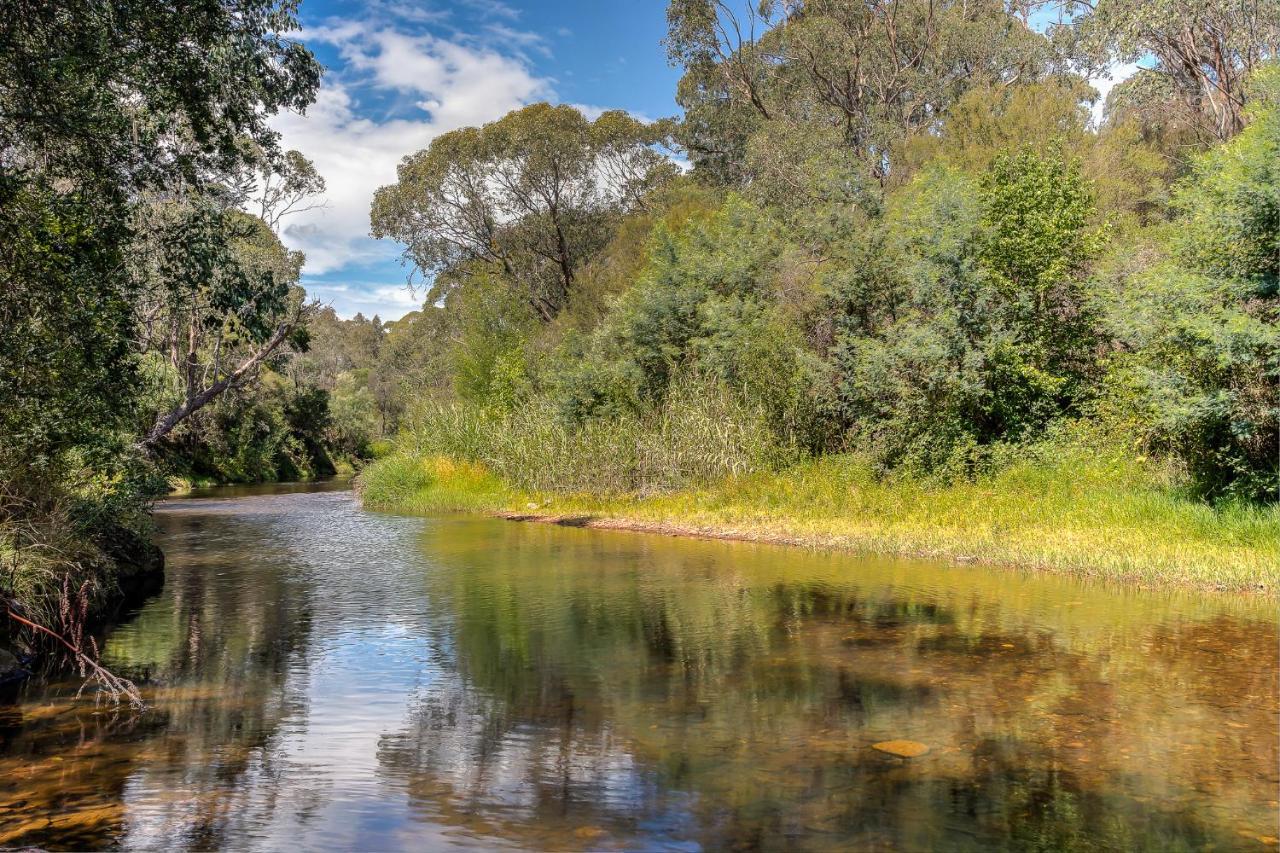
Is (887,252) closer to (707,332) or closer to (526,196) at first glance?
(707,332)

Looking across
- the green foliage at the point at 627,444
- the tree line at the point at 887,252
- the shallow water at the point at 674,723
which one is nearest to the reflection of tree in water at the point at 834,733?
the shallow water at the point at 674,723

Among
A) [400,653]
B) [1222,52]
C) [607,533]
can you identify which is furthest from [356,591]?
[1222,52]

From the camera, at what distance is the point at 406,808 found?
6.22 m

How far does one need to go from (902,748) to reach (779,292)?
21.3 meters

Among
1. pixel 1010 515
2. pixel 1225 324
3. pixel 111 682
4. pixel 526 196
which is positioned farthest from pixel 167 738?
pixel 526 196

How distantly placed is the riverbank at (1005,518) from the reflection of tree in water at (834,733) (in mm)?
3246

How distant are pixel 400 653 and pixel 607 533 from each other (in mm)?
12679

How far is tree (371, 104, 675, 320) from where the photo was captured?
47000 mm

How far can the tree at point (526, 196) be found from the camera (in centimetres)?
4700

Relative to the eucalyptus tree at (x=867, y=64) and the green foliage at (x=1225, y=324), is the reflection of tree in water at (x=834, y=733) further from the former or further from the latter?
the eucalyptus tree at (x=867, y=64)

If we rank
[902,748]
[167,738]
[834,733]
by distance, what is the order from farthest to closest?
1. [167,738]
2. [834,733]
3. [902,748]

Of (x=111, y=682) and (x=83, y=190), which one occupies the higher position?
(x=83, y=190)

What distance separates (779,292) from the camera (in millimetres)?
27156

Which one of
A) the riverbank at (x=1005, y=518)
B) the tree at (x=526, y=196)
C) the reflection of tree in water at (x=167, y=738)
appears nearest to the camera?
the reflection of tree in water at (x=167, y=738)
